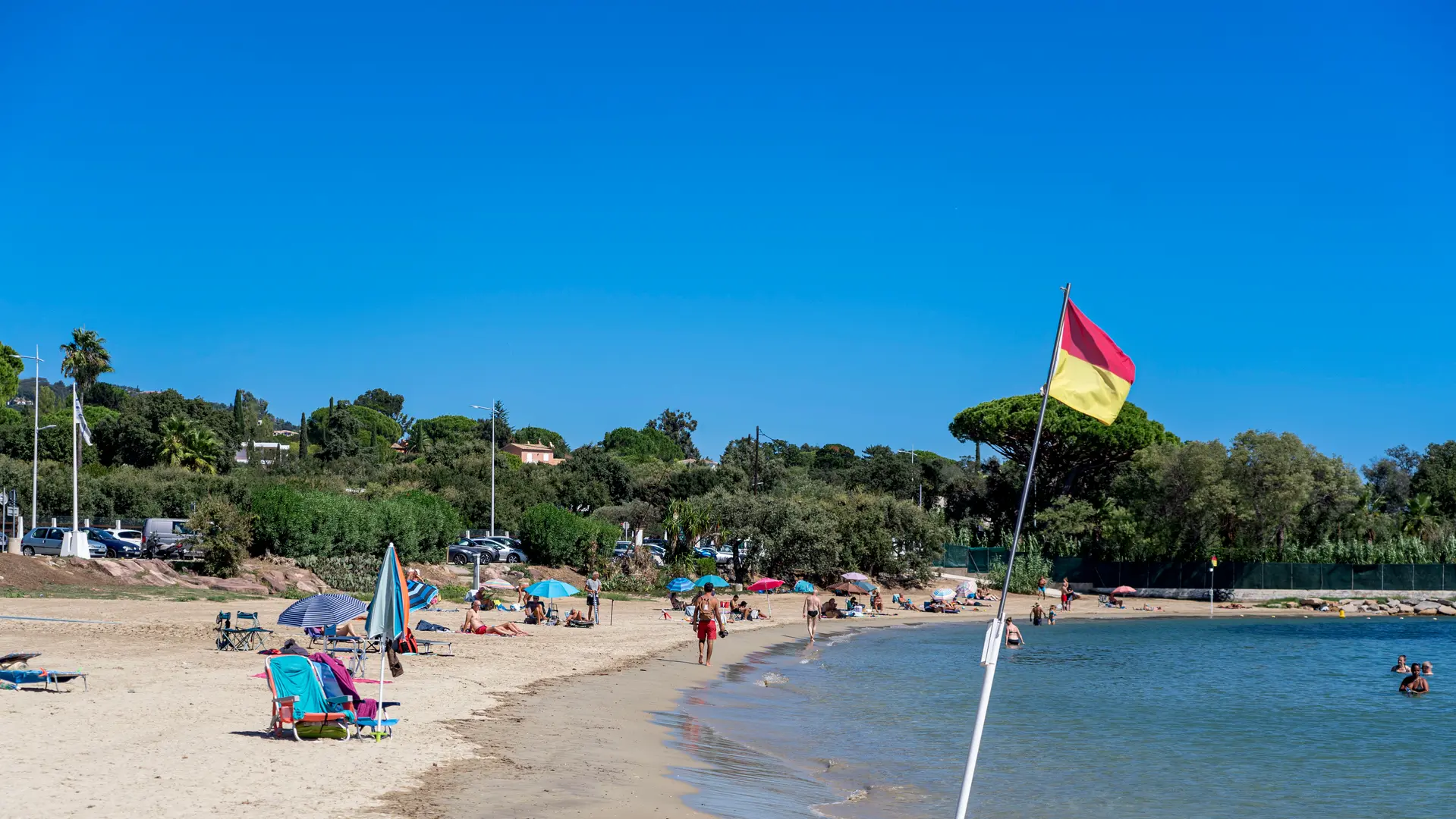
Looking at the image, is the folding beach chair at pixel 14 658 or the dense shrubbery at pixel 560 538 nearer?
the folding beach chair at pixel 14 658

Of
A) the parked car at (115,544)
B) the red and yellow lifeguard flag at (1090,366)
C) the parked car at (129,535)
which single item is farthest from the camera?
the parked car at (129,535)

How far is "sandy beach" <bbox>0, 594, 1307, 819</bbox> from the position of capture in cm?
1034

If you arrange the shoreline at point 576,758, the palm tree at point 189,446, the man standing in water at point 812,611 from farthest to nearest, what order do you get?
the palm tree at point 189,446 < the man standing in water at point 812,611 < the shoreline at point 576,758

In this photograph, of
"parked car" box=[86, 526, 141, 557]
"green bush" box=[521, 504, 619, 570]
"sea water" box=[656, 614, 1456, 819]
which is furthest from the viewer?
"green bush" box=[521, 504, 619, 570]

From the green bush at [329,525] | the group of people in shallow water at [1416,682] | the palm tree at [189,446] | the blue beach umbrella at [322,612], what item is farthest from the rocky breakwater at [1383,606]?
the palm tree at [189,446]

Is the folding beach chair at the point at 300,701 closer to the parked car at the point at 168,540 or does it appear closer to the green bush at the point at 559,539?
the parked car at the point at 168,540

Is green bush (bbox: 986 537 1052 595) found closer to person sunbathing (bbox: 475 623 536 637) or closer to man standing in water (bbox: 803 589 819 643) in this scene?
man standing in water (bbox: 803 589 819 643)

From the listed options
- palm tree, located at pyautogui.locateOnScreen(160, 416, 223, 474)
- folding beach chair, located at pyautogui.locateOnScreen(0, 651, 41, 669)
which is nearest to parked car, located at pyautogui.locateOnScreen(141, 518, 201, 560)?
palm tree, located at pyautogui.locateOnScreen(160, 416, 223, 474)

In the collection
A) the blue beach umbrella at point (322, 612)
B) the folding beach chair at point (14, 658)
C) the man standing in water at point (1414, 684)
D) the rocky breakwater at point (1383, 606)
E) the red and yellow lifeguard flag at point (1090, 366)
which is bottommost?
the rocky breakwater at point (1383, 606)

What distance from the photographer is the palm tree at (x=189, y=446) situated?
263 ft

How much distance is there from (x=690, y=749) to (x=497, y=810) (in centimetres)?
528

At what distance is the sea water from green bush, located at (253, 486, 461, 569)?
18.3m

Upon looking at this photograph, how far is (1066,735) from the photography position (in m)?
20.2

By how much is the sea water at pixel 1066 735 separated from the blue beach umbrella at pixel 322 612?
598 centimetres
